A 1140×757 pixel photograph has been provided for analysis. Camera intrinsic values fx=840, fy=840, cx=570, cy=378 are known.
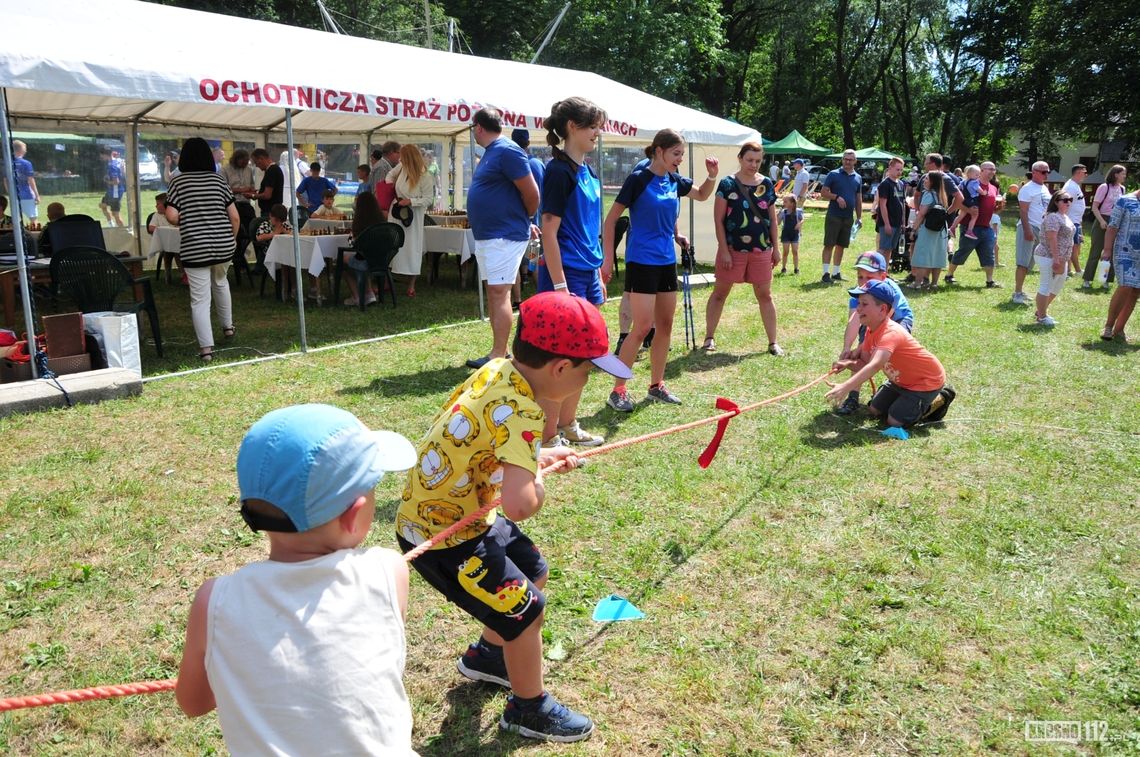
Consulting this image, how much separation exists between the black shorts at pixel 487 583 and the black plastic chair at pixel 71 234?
736cm

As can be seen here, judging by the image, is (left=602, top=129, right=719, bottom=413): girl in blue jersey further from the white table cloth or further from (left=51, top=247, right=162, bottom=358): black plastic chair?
the white table cloth

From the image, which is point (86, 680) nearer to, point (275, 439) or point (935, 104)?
point (275, 439)

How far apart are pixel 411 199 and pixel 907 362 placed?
7.51 metres

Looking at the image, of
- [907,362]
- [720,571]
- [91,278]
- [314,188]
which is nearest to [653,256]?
[907,362]

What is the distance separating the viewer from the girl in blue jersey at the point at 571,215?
200 inches

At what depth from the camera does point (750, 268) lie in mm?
7715

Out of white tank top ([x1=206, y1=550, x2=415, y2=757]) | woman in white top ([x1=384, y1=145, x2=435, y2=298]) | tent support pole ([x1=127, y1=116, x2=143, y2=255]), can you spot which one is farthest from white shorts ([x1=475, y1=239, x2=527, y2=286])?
tent support pole ([x1=127, y1=116, x2=143, y2=255])

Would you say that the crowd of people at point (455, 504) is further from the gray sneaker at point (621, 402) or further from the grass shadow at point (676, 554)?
the grass shadow at point (676, 554)

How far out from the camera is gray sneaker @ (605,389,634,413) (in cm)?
607

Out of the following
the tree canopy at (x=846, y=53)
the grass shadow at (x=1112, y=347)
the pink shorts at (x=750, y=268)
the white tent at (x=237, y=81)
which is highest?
the tree canopy at (x=846, y=53)

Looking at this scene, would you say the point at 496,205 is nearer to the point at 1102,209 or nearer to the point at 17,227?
the point at 17,227

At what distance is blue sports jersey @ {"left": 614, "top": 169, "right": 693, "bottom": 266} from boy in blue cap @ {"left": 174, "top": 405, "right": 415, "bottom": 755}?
470cm

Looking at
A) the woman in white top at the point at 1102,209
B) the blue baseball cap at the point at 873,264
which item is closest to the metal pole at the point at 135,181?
the blue baseball cap at the point at 873,264

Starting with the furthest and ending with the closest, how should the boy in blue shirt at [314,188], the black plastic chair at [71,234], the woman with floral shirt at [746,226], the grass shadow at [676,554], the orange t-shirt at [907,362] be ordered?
the boy in blue shirt at [314,188] < the black plastic chair at [71,234] < the woman with floral shirt at [746,226] < the orange t-shirt at [907,362] < the grass shadow at [676,554]
